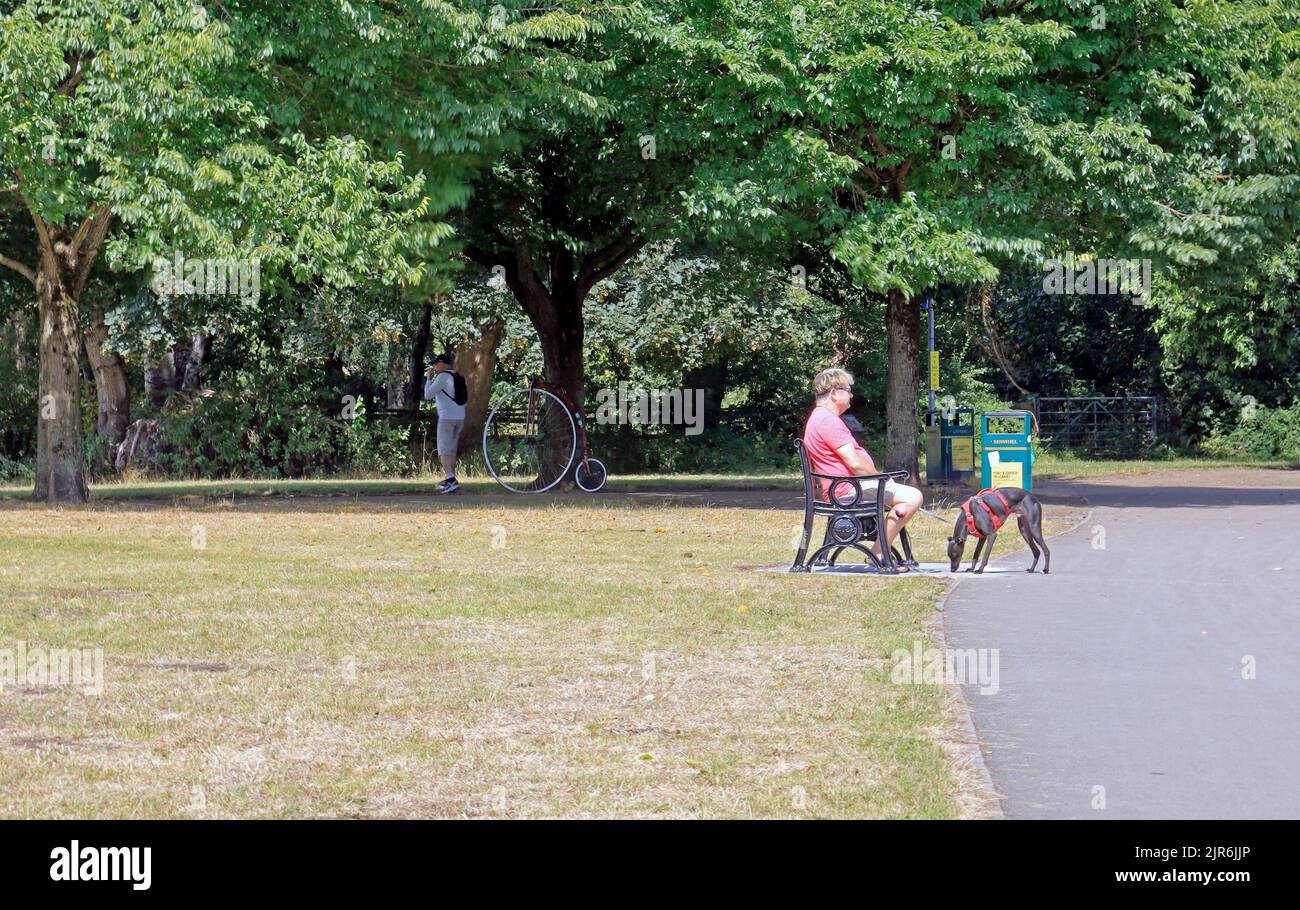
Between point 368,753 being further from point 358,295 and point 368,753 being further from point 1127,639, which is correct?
point 358,295

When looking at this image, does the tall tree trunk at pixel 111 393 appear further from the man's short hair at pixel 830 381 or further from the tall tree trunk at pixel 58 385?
the man's short hair at pixel 830 381

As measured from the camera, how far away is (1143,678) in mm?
8422

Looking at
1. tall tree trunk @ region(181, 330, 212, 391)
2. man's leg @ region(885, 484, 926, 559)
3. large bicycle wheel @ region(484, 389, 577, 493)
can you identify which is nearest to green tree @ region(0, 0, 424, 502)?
large bicycle wheel @ region(484, 389, 577, 493)

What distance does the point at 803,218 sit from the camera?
23.3 meters

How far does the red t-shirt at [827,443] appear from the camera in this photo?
44.0 ft

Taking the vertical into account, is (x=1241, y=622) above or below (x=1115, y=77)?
below

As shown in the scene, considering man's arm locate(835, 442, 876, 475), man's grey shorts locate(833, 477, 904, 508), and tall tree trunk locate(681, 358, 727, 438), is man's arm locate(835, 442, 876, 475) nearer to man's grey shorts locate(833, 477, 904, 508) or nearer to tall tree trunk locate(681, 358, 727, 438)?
man's grey shorts locate(833, 477, 904, 508)

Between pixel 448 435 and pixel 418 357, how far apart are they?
1297 centimetres

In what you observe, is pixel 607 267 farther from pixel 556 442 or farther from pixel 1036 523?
pixel 1036 523

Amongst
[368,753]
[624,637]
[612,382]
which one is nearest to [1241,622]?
[624,637]

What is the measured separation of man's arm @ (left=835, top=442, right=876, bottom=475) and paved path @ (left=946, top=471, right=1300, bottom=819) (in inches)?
50.4

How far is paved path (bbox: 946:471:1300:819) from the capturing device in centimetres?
609

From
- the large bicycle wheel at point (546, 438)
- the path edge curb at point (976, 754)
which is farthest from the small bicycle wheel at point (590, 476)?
the path edge curb at point (976, 754)

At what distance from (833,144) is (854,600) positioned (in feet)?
39.2
